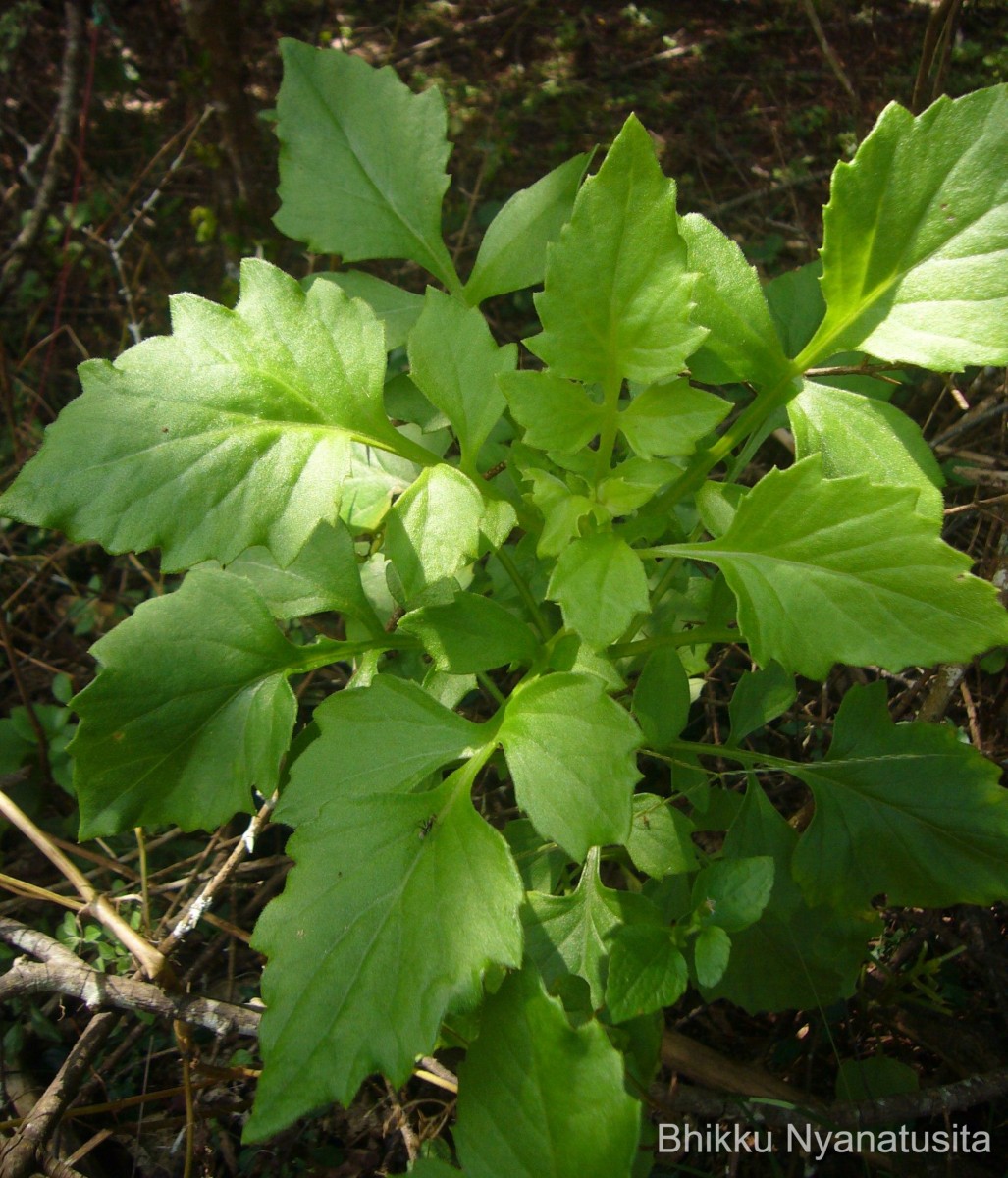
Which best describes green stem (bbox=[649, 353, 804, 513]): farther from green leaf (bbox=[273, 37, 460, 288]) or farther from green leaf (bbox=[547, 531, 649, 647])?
green leaf (bbox=[273, 37, 460, 288])

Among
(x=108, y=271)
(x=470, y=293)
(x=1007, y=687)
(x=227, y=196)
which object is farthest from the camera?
(x=108, y=271)

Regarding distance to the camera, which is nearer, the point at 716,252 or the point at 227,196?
the point at 716,252

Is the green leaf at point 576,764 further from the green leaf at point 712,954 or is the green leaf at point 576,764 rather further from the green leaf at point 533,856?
the green leaf at point 533,856

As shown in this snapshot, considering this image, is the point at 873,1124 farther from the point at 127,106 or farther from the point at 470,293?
the point at 127,106

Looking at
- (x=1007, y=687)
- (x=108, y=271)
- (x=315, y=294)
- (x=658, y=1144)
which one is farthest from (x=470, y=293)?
(x=108, y=271)

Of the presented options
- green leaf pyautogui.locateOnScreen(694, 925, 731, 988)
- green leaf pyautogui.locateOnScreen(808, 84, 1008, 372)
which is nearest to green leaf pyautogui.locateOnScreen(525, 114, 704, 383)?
green leaf pyautogui.locateOnScreen(808, 84, 1008, 372)

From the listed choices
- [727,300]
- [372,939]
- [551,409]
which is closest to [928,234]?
Result: [727,300]
